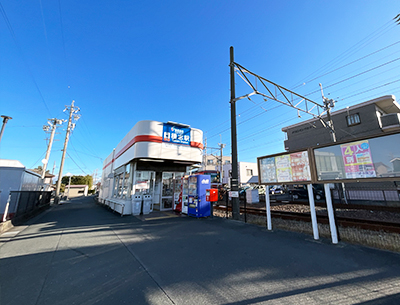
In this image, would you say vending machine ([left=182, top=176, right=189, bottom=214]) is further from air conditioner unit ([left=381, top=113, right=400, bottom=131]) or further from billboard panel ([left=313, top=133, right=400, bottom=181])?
air conditioner unit ([left=381, top=113, right=400, bottom=131])

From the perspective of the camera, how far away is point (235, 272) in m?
3.30

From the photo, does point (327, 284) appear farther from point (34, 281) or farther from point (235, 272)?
point (34, 281)

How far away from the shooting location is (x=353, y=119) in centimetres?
2159

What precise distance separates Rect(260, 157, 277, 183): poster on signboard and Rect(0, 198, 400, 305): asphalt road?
6.35ft

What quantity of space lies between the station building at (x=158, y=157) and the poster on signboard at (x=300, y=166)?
6.85 m

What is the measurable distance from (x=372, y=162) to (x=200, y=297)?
4863 millimetres

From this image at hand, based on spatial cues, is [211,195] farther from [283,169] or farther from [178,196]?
[283,169]

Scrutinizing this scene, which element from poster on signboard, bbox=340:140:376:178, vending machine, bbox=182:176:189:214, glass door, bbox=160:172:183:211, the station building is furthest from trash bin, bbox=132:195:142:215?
poster on signboard, bbox=340:140:376:178

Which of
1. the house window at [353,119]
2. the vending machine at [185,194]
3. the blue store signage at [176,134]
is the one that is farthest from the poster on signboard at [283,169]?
the house window at [353,119]

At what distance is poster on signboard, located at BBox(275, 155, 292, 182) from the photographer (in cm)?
585

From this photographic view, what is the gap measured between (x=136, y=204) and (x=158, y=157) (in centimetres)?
316

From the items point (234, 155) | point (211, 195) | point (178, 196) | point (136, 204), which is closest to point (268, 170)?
point (234, 155)

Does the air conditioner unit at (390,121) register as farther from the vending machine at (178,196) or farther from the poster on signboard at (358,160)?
the vending machine at (178,196)

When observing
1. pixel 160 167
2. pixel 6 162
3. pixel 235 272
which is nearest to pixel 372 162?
pixel 235 272
